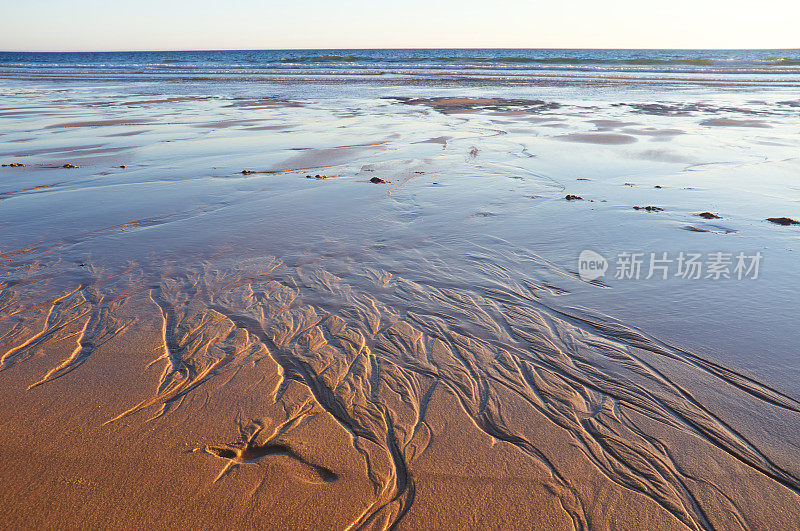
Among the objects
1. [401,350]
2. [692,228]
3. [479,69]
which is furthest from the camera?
[479,69]

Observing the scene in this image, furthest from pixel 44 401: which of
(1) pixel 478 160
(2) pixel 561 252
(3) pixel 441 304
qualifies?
(1) pixel 478 160

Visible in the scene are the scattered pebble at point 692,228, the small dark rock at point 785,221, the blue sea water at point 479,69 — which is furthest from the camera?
the blue sea water at point 479,69

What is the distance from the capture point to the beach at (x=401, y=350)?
2.04 meters

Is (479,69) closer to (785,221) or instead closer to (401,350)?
(785,221)

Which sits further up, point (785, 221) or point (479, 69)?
point (479, 69)

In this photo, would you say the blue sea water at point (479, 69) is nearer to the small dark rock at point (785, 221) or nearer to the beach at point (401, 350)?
the small dark rock at point (785, 221)

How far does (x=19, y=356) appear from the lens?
9.68 ft

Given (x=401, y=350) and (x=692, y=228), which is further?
(x=692, y=228)

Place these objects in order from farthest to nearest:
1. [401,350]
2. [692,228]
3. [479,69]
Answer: [479,69] < [692,228] < [401,350]

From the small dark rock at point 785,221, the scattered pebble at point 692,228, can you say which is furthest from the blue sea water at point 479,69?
the scattered pebble at point 692,228

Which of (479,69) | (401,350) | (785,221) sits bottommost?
(401,350)

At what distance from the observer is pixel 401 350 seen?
309 cm

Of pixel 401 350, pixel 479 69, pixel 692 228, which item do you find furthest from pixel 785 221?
pixel 479 69

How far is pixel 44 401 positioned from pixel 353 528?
1901 mm
